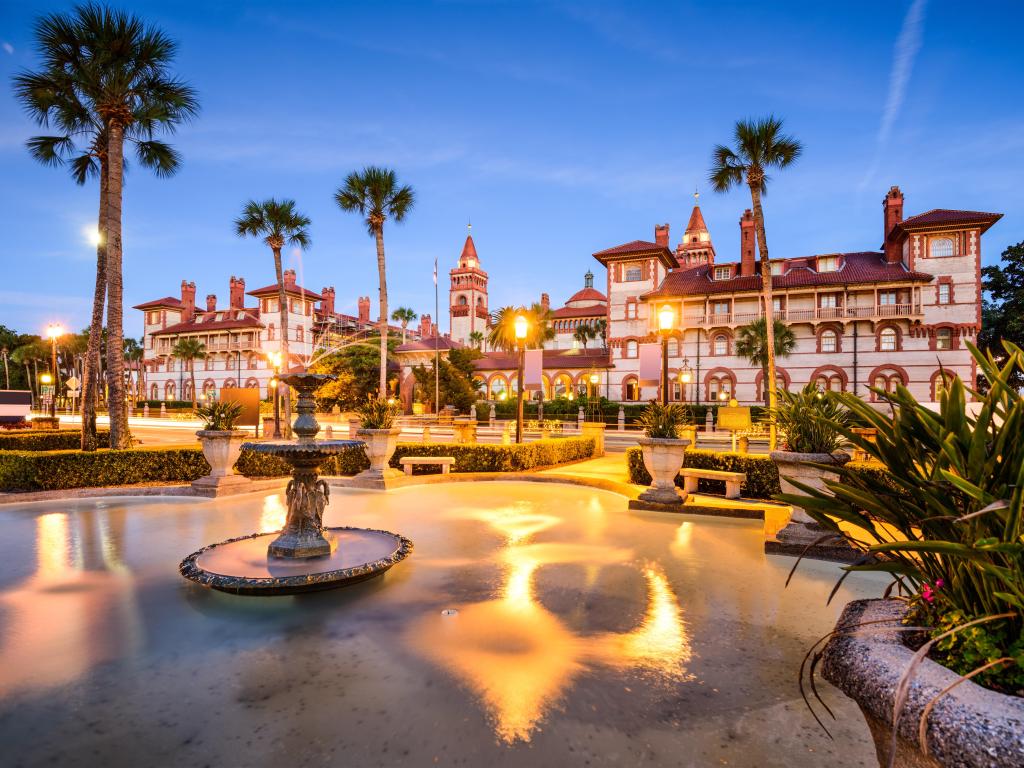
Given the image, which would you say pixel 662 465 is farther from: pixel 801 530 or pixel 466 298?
pixel 466 298

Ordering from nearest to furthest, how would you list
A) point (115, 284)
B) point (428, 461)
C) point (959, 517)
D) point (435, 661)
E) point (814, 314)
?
point (959, 517), point (435, 661), point (428, 461), point (115, 284), point (814, 314)

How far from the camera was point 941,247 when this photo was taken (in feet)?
124

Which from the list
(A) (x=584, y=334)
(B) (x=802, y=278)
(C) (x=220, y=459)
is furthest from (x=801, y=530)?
(A) (x=584, y=334)

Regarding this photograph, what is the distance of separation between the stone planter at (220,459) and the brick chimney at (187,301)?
70.2 m

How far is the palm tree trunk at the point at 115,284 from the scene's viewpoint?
44.2 ft

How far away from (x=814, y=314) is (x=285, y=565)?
4390 centimetres

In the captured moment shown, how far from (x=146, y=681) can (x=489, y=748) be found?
2570 mm

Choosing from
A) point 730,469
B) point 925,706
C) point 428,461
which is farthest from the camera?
point 428,461

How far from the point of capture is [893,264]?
133ft

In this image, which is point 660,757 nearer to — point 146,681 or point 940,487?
point 940,487

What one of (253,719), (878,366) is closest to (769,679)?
(253,719)

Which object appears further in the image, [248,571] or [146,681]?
[248,571]

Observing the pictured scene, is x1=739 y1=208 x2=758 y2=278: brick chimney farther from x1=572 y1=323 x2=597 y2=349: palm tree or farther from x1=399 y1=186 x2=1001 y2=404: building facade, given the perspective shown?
x1=572 y1=323 x2=597 y2=349: palm tree

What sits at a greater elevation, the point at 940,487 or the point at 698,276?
the point at 698,276
